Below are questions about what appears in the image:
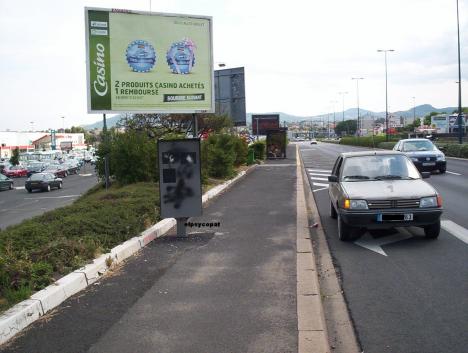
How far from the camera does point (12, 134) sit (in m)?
128

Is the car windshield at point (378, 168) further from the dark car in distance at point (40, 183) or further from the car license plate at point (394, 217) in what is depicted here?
the dark car in distance at point (40, 183)

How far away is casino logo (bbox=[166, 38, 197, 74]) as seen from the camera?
43.4 ft

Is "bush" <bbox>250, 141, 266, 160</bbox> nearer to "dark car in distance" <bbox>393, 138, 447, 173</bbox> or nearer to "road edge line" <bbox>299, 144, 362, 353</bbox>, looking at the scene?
"dark car in distance" <bbox>393, 138, 447, 173</bbox>

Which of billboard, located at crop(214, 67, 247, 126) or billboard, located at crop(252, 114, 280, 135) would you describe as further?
billboard, located at crop(252, 114, 280, 135)

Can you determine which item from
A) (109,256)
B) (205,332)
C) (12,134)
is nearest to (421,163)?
(109,256)

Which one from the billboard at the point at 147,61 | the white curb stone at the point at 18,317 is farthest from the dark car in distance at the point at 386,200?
the billboard at the point at 147,61

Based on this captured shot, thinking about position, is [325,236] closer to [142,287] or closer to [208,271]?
[208,271]

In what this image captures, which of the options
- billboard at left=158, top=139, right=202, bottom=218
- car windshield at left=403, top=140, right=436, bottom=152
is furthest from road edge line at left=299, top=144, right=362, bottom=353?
car windshield at left=403, top=140, right=436, bottom=152

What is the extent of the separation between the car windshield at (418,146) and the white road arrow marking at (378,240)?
45.2 ft

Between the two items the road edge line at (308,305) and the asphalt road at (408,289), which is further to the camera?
the asphalt road at (408,289)

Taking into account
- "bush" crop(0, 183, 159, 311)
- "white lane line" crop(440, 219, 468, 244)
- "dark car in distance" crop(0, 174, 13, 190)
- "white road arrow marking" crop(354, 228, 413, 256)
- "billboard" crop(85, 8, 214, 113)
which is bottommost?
"dark car in distance" crop(0, 174, 13, 190)

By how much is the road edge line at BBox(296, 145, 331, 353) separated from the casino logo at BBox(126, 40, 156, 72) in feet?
21.3

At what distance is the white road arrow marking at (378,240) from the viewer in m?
8.46

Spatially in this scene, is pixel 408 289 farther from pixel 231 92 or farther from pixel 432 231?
pixel 231 92
